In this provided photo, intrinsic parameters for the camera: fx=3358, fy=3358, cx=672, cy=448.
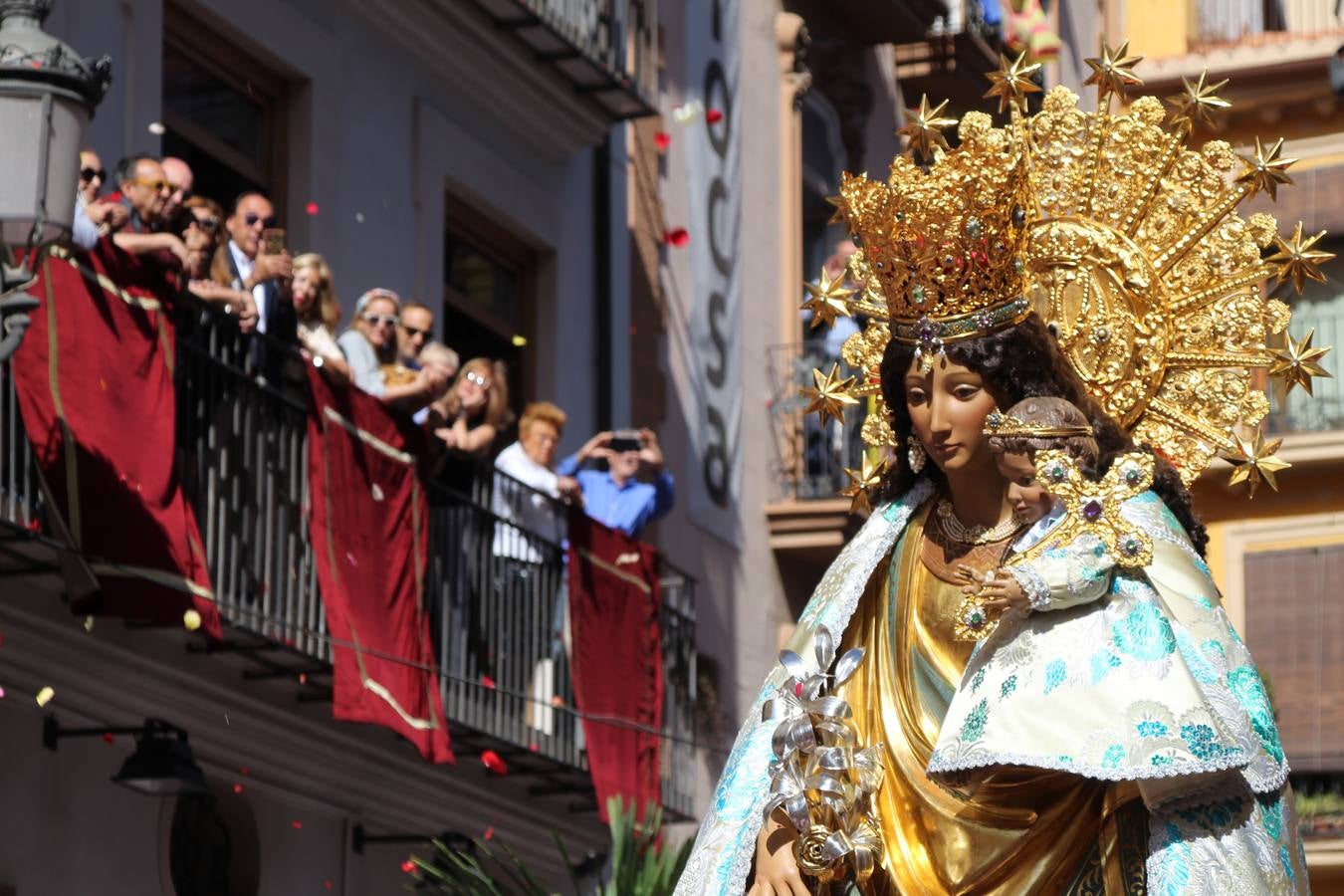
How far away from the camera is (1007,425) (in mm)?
6914

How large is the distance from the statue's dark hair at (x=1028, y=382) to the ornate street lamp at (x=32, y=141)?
264 cm

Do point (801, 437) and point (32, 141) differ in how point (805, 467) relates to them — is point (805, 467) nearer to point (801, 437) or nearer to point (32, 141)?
point (801, 437)

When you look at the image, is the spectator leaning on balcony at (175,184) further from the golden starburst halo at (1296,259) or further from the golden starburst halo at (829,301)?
the golden starburst halo at (1296,259)

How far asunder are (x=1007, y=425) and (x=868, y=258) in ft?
2.22

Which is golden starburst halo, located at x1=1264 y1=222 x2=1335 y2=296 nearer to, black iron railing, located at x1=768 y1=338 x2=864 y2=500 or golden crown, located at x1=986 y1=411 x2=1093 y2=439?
golden crown, located at x1=986 y1=411 x2=1093 y2=439

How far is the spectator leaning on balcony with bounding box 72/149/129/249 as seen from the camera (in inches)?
440

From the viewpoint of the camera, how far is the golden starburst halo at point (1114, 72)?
8.17 metres

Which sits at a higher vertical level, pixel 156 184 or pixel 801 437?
pixel 801 437

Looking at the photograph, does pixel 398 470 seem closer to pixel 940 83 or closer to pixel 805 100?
pixel 805 100

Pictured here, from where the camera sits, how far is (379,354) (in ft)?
43.9

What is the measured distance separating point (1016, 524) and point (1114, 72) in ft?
4.83

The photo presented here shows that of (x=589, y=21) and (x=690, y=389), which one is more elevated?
(x=589, y=21)

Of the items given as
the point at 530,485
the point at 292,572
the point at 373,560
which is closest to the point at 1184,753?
the point at 292,572

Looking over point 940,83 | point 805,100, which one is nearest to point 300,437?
point 805,100
